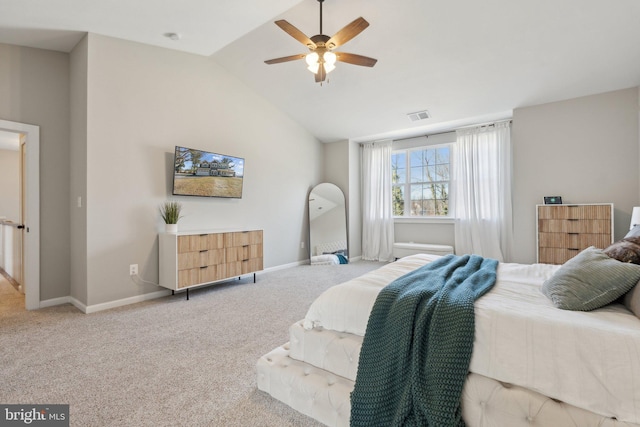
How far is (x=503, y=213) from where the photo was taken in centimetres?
480

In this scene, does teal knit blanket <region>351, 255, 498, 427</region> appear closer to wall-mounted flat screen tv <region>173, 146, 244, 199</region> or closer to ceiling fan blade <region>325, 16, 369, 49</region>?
ceiling fan blade <region>325, 16, 369, 49</region>

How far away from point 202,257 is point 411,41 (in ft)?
11.9

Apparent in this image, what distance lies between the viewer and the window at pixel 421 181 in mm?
5660

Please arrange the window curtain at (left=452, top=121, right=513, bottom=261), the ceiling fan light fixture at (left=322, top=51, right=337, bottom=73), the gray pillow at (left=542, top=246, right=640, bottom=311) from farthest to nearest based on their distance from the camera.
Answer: the window curtain at (left=452, top=121, right=513, bottom=261) < the ceiling fan light fixture at (left=322, top=51, right=337, bottom=73) < the gray pillow at (left=542, top=246, right=640, bottom=311)

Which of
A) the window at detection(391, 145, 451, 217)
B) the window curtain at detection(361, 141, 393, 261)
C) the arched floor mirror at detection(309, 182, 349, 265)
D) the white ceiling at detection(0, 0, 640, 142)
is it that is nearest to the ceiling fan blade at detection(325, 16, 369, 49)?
the white ceiling at detection(0, 0, 640, 142)

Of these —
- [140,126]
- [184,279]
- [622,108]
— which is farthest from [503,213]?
[140,126]

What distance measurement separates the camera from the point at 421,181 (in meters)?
5.89

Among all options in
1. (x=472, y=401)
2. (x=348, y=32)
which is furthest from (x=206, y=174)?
(x=472, y=401)

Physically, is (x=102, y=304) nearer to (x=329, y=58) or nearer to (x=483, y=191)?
(x=329, y=58)

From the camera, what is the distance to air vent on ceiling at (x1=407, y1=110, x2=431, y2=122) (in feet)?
15.7

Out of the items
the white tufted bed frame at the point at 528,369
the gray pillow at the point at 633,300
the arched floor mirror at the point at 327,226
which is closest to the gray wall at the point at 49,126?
the white tufted bed frame at the point at 528,369

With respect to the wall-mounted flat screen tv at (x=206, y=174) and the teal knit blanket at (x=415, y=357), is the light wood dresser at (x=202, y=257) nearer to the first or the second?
the wall-mounted flat screen tv at (x=206, y=174)

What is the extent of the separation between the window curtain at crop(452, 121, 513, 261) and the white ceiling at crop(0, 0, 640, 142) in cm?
55

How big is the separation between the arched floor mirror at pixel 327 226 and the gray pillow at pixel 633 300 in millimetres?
4494
